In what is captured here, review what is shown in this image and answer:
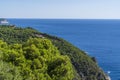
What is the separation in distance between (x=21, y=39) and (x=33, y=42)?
55096mm

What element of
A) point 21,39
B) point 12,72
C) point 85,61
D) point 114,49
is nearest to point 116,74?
point 85,61

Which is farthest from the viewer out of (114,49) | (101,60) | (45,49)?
(114,49)

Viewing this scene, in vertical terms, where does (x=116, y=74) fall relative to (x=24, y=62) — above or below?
below

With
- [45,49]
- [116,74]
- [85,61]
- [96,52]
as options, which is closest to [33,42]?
[45,49]

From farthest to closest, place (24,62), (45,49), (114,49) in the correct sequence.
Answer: (114,49)
(45,49)
(24,62)

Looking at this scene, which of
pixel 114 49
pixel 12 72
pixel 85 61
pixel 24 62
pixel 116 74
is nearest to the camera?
pixel 12 72

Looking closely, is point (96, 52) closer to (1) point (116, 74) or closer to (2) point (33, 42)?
(1) point (116, 74)

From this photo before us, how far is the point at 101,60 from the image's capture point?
106250 millimetres

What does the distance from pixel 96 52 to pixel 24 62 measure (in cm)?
9533

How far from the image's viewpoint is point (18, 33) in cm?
9075

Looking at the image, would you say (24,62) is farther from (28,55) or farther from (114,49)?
(114,49)

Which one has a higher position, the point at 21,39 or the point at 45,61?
the point at 45,61

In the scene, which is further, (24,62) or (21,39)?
(21,39)

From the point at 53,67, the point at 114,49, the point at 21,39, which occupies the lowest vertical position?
the point at 114,49
